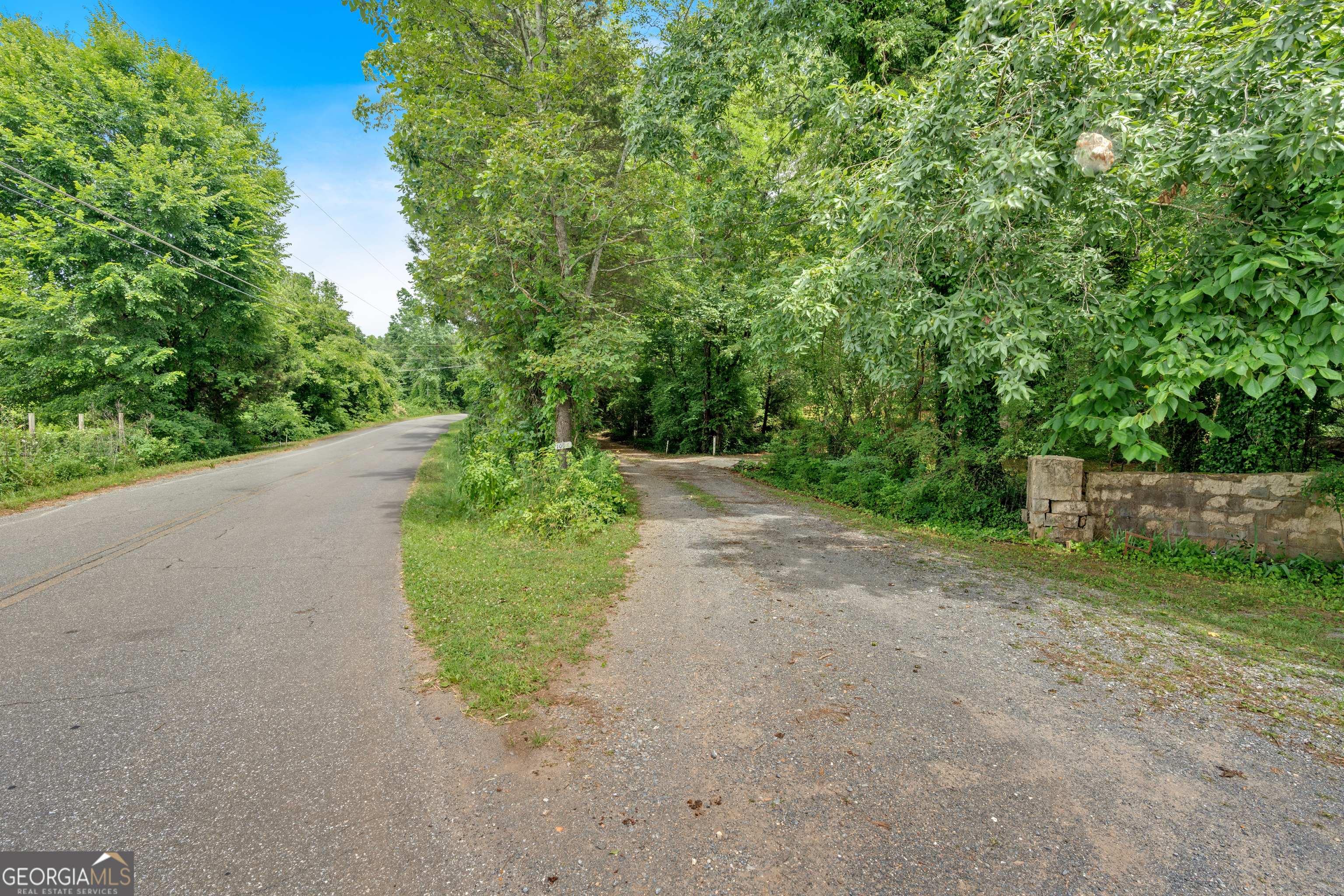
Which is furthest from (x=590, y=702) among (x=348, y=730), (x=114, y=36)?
(x=114, y=36)

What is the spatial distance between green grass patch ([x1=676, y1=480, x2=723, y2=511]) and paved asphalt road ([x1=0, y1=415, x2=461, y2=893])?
5.89 meters

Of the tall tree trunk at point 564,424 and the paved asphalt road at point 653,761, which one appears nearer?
the paved asphalt road at point 653,761

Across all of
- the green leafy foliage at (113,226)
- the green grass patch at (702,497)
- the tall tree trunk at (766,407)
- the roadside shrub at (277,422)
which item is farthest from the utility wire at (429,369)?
the green grass patch at (702,497)

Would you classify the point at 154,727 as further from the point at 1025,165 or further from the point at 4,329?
the point at 4,329

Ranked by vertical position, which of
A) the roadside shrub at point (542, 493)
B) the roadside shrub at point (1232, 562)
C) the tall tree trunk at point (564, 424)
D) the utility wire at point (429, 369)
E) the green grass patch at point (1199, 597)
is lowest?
the green grass patch at point (1199, 597)

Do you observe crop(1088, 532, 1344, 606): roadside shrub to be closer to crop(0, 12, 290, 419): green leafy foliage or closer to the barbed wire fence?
the barbed wire fence

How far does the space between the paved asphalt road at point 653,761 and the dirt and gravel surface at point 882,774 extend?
0.01 m

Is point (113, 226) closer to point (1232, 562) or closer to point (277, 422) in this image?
point (277, 422)

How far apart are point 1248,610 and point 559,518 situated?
7983 mm

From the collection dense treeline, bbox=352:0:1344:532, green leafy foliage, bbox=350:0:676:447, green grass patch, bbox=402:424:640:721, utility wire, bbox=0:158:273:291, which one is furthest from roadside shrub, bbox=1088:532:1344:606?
utility wire, bbox=0:158:273:291

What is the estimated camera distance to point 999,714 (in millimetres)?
3445

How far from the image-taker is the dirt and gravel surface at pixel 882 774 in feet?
7.61

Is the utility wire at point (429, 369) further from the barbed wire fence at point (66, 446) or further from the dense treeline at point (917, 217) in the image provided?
the dense treeline at point (917, 217)

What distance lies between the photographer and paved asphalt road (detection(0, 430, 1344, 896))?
7.68 ft
